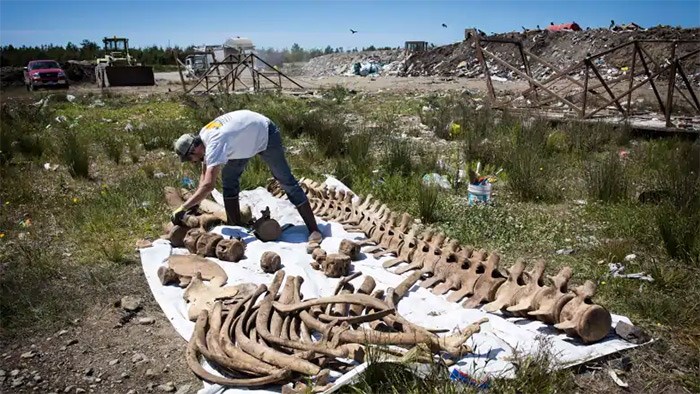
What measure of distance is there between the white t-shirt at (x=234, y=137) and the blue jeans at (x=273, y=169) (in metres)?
0.11

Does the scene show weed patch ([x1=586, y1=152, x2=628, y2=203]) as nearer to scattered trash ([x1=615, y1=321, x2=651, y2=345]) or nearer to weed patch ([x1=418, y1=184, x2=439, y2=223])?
weed patch ([x1=418, y1=184, x2=439, y2=223])

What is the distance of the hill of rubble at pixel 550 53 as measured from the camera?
23172 mm

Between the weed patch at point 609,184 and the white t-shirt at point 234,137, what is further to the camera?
the weed patch at point 609,184

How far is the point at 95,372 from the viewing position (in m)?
3.14

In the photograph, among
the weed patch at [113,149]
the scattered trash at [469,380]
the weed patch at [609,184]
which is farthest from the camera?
the weed patch at [113,149]

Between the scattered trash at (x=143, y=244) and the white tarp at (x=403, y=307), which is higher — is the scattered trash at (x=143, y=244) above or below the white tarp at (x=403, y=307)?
below

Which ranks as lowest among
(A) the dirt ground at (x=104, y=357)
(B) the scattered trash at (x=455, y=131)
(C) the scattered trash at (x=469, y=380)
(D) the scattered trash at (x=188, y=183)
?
(A) the dirt ground at (x=104, y=357)

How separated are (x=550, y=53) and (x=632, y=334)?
90.4 ft

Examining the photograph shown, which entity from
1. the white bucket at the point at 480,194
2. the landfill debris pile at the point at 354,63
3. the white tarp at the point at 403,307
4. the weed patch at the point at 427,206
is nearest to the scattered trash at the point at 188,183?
the white tarp at the point at 403,307

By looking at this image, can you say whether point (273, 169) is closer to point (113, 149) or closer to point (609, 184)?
point (609, 184)

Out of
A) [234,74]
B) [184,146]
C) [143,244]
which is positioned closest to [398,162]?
[184,146]

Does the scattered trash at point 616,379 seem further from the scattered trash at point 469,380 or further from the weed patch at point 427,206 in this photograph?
the weed patch at point 427,206

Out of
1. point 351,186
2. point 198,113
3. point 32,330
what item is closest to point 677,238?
point 351,186

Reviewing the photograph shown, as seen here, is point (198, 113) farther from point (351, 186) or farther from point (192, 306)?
point (192, 306)
